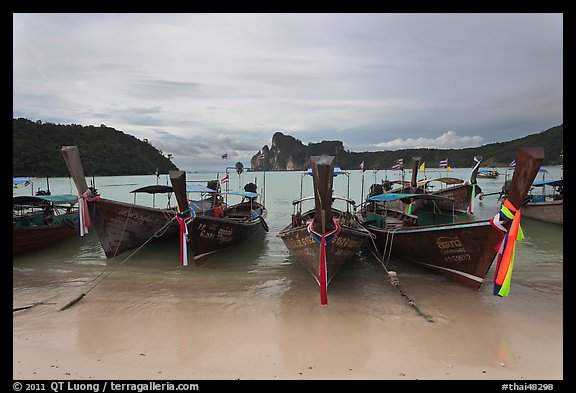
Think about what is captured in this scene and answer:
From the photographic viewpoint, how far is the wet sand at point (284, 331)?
4.73 metres

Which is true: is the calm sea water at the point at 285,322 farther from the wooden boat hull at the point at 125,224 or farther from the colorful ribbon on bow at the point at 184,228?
the wooden boat hull at the point at 125,224

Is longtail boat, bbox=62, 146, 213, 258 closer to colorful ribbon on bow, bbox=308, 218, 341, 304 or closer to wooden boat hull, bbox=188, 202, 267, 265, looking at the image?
wooden boat hull, bbox=188, 202, 267, 265

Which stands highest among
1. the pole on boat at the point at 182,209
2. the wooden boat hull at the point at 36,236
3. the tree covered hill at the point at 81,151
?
the tree covered hill at the point at 81,151

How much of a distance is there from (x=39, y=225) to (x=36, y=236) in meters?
1.57

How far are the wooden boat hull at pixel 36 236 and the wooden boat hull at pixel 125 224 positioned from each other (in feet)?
10.1

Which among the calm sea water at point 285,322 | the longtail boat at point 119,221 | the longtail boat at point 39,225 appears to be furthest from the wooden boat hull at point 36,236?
the longtail boat at point 119,221

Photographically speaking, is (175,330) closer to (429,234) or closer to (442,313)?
(442,313)

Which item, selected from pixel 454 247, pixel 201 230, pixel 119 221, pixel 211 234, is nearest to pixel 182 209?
pixel 201 230

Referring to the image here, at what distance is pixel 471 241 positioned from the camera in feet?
24.8

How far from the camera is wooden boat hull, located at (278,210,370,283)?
7.40 m

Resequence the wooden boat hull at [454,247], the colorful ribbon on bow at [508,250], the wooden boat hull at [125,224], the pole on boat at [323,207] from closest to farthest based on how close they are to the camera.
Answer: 1. the colorful ribbon on bow at [508,250]
2. the pole on boat at [323,207]
3. the wooden boat hull at [454,247]
4. the wooden boat hull at [125,224]

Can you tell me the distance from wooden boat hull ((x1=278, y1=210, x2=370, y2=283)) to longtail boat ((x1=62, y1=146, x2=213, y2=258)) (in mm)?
4548

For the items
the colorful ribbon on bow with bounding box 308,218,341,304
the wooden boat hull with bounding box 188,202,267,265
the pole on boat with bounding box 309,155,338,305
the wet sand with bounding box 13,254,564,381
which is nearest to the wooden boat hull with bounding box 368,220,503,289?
the wet sand with bounding box 13,254,564,381
